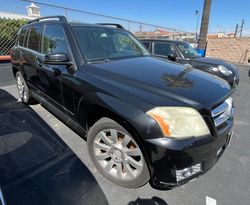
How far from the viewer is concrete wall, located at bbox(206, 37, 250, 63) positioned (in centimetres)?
1719

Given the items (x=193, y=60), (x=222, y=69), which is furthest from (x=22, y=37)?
(x=222, y=69)

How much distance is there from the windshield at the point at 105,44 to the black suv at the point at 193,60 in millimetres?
2150

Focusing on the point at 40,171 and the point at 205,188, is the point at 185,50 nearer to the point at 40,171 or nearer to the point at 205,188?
the point at 205,188

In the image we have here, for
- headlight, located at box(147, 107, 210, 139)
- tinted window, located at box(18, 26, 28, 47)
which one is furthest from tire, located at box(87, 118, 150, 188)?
tinted window, located at box(18, 26, 28, 47)

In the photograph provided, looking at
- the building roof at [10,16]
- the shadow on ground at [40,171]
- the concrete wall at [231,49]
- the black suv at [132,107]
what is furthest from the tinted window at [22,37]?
the concrete wall at [231,49]

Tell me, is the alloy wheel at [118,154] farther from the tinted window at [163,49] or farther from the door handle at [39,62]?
the tinted window at [163,49]

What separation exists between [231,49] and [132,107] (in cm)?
1966

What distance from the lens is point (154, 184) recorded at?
6.18 ft

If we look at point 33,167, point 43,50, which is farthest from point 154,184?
point 43,50

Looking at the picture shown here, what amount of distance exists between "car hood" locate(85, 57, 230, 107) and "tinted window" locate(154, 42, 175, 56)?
382 cm

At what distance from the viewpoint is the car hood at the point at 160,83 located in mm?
1829

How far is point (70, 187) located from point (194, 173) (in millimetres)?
1334

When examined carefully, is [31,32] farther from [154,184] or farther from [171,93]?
[154,184]

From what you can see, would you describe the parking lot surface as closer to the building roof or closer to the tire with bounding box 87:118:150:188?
the tire with bounding box 87:118:150:188
